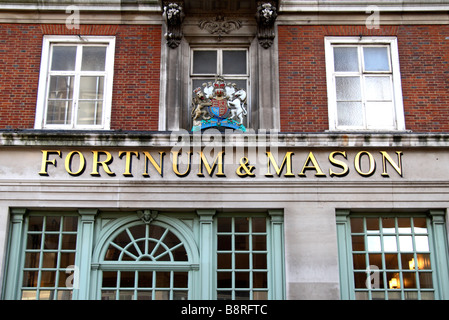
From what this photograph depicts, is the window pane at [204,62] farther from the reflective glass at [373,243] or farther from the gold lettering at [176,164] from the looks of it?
the reflective glass at [373,243]

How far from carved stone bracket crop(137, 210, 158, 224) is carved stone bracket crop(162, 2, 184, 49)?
354 centimetres

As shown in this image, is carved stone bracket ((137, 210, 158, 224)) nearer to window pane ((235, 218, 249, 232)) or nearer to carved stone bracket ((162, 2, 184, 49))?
window pane ((235, 218, 249, 232))

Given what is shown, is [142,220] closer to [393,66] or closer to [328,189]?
[328,189]

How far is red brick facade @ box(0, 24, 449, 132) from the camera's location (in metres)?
11.5

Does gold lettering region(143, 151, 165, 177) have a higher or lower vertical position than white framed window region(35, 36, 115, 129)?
lower

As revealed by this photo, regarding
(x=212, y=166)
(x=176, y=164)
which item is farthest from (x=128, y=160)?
(x=212, y=166)

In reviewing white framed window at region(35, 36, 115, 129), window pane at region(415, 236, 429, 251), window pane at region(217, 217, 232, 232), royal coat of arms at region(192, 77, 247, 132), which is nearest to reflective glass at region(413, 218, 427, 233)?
window pane at region(415, 236, 429, 251)

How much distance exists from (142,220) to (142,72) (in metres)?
3.13

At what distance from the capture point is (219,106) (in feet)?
38.3

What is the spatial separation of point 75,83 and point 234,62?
342cm

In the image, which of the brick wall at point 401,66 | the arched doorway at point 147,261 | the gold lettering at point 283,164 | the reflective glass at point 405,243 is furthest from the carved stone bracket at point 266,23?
the reflective glass at point 405,243

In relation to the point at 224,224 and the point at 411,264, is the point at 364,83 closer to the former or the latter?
the point at 411,264
